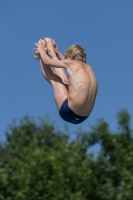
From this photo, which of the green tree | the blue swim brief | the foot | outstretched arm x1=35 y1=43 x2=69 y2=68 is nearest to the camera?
outstretched arm x1=35 y1=43 x2=69 y2=68

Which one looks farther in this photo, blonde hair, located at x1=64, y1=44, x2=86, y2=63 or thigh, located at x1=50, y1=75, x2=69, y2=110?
thigh, located at x1=50, y1=75, x2=69, y2=110

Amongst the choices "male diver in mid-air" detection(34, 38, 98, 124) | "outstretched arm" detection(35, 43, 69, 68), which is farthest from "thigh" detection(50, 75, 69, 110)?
"outstretched arm" detection(35, 43, 69, 68)

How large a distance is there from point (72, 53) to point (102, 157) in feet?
51.6

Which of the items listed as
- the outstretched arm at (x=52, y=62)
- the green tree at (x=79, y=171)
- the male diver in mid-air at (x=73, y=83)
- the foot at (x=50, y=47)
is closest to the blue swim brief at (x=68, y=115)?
the male diver in mid-air at (x=73, y=83)

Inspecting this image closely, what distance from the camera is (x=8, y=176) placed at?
890 inches

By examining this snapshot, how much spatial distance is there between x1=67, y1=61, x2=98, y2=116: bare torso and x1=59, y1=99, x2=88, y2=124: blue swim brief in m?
0.04

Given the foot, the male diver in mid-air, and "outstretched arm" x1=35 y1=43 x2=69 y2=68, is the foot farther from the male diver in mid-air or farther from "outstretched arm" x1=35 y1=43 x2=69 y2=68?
"outstretched arm" x1=35 y1=43 x2=69 y2=68

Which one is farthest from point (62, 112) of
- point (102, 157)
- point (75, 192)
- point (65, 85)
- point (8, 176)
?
point (8, 176)

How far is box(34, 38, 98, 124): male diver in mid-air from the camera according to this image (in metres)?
5.75

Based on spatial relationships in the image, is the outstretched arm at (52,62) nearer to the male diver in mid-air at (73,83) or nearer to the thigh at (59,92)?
the male diver in mid-air at (73,83)

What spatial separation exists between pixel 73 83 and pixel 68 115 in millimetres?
339

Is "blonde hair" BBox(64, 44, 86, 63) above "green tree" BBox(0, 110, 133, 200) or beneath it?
beneath

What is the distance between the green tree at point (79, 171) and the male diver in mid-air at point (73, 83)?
13516 millimetres

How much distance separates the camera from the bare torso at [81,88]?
18.9ft
